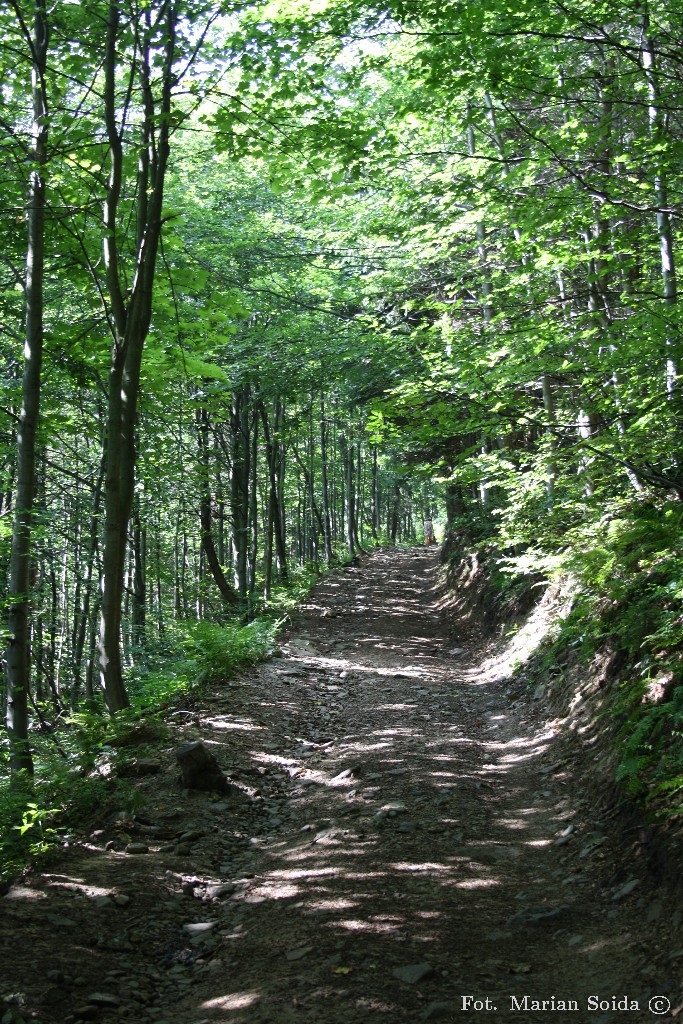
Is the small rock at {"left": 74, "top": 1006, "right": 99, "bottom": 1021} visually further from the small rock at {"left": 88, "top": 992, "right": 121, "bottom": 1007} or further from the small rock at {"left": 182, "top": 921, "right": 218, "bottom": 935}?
the small rock at {"left": 182, "top": 921, "right": 218, "bottom": 935}

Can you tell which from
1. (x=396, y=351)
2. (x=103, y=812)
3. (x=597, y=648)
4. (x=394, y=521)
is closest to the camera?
(x=103, y=812)

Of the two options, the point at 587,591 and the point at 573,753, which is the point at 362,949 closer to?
the point at 573,753

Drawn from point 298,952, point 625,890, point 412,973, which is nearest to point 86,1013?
point 298,952

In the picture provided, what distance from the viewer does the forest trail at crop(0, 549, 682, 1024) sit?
3369 millimetres

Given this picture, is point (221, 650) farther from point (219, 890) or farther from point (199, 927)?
point (199, 927)

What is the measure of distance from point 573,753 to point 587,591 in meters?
1.88

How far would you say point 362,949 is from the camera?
12.3 feet

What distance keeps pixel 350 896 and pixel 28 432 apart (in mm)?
4617

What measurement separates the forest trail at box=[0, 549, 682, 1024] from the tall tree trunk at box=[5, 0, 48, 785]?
4.42ft

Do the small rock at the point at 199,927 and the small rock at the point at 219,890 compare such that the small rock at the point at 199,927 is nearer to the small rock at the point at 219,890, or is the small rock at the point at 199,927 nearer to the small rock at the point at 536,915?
the small rock at the point at 219,890

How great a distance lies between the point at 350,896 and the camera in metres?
4.39

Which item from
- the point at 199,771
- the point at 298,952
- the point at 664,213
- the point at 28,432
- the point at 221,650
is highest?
the point at 664,213

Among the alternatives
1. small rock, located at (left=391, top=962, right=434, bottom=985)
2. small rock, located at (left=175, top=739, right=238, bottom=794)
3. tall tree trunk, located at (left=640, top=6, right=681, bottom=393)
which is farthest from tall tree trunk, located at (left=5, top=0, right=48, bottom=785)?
tall tree trunk, located at (left=640, top=6, right=681, bottom=393)

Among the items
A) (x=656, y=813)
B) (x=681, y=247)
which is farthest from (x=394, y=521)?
(x=656, y=813)
